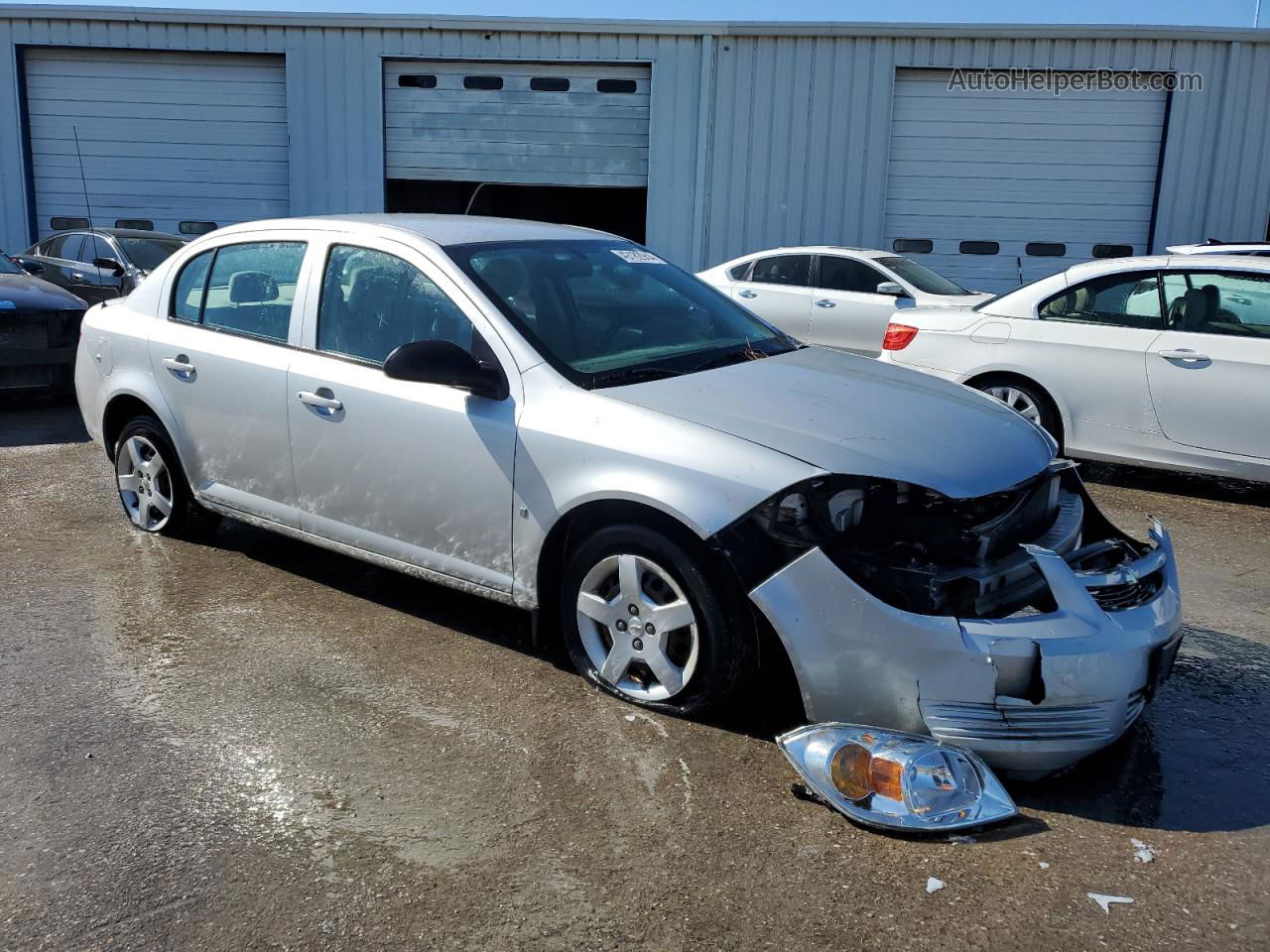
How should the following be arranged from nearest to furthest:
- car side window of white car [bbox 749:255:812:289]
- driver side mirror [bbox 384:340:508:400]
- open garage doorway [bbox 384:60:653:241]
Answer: driver side mirror [bbox 384:340:508:400]
car side window of white car [bbox 749:255:812:289]
open garage doorway [bbox 384:60:653:241]

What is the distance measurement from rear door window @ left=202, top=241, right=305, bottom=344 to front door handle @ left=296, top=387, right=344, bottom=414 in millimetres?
338

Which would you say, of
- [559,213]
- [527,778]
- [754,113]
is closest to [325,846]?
[527,778]

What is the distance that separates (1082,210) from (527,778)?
46.1ft

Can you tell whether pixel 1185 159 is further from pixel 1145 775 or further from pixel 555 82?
pixel 1145 775

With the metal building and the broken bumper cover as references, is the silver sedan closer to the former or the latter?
the broken bumper cover

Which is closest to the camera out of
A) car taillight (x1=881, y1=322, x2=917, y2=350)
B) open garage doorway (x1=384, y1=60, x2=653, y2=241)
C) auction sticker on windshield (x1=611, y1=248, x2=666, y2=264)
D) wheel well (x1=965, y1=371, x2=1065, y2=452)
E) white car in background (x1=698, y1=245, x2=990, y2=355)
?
auction sticker on windshield (x1=611, y1=248, x2=666, y2=264)

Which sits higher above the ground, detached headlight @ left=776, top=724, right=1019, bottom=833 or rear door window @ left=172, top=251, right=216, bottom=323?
rear door window @ left=172, top=251, right=216, bottom=323

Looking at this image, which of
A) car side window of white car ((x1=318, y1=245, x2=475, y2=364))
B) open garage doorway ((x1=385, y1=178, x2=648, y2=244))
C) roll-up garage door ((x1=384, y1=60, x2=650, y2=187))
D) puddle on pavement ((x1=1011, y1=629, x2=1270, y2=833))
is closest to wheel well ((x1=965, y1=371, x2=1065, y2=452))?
puddle on pavement ((x1=1011, y1=629, x2=1270, y2=833))

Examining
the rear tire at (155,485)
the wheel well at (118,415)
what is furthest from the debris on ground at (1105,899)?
the wheel well at (118,415)

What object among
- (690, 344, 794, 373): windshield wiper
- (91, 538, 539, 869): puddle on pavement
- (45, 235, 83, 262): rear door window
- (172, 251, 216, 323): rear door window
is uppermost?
(172, 251, 216, 323): rear door window

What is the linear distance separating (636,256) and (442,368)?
4.50 ft

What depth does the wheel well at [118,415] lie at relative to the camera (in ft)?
18.0

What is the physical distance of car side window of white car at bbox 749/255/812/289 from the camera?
11.6 meters

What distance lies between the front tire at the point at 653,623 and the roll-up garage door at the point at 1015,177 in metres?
12.8
